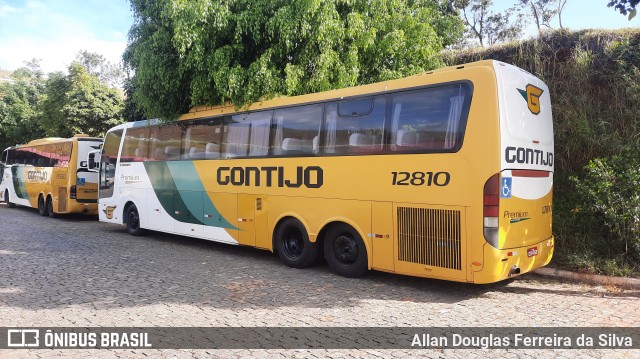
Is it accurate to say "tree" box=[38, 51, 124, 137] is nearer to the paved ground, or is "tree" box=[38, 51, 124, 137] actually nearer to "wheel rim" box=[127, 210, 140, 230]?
"wheel rim" box=[127, 210, 140, 230]

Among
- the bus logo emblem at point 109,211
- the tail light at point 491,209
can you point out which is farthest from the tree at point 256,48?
the tail light at point 491,209

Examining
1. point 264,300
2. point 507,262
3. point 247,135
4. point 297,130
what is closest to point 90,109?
point 247,135

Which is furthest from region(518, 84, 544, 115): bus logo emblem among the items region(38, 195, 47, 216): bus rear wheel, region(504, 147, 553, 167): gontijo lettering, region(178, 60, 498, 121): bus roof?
region(38, 195, 47, 216): bus rear wheel

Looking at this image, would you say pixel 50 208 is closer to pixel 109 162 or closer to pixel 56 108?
pixel 109 162

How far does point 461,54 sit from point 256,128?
312 inches

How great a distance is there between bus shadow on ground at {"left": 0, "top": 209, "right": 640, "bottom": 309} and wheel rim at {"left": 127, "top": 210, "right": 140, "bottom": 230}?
8.19 feet

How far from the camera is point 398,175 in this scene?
700cm

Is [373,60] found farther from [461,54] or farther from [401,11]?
[461,54]

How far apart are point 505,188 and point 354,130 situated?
8.26 ft

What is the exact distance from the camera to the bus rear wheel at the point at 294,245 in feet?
27.4

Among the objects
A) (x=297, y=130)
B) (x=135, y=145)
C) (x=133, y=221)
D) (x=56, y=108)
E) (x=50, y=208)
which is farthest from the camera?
(x=56, y=108)

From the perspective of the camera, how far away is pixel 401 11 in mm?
12633

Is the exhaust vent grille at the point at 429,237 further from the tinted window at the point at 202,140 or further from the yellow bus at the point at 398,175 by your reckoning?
the tinted window at the point at 202,140

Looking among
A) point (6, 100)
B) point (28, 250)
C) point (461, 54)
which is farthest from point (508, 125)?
point (6, 100)
